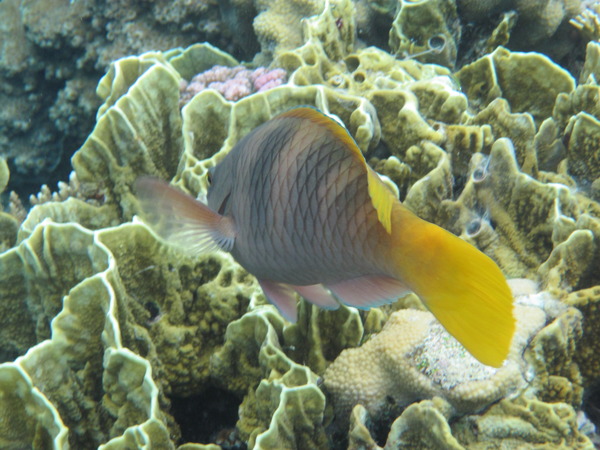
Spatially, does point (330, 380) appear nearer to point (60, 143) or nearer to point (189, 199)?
point (189, 199)

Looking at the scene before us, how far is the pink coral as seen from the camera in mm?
3611

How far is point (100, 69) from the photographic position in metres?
5.79

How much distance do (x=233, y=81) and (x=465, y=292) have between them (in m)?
3.20

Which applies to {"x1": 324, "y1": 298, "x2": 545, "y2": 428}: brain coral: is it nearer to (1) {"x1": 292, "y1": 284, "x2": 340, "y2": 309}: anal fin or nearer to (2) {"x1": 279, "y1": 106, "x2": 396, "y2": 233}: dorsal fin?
(1) {"x1": 292, "y1": 284, "x2": 340, "y2": 309}: anal fin

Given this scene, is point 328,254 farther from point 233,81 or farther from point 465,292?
point 233,81

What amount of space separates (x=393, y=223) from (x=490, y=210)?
180 cm

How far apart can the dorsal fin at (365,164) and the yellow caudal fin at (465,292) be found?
8cm

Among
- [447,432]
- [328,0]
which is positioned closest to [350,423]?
[447,432]

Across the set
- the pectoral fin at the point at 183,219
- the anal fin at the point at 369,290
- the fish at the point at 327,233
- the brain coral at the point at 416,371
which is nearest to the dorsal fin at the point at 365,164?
the fish at the point at 327,233

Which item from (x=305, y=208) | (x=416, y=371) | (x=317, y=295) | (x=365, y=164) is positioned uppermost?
(x=365, y=164)

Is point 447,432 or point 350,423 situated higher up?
point 447,432

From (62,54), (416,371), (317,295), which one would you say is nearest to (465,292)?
(317,295)

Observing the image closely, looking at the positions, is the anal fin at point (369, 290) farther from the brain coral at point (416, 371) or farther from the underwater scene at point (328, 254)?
the brain coral at point (416, 371)

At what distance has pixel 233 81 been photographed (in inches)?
148
